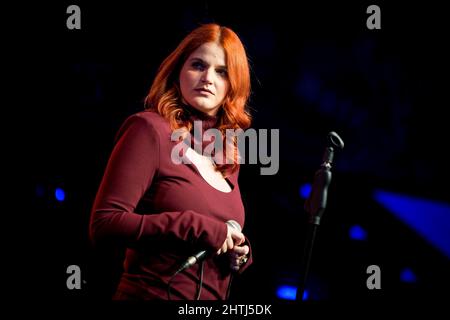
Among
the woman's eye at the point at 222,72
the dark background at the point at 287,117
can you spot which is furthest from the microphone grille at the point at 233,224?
the dark background at the point at 287,117

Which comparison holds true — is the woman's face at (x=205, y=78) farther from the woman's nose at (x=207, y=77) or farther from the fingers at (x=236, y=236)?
the fingers at (x=236, y=236)

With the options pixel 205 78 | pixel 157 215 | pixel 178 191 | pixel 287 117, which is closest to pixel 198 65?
Answer: pixel 205 78

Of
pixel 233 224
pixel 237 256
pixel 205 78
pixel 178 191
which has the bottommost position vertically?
pixel 237 256

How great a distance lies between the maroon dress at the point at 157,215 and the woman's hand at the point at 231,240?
0.11 feet

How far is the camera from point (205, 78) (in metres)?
1.64

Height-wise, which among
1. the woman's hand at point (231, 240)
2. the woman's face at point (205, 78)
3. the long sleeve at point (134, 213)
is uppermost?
the woman's face at point (205, 78)

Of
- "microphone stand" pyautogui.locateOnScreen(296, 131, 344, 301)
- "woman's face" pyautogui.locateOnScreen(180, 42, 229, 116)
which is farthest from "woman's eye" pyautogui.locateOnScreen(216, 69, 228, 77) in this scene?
"microphone stand" pyautogui.locateOnScreen(296, 131, 344, 301)

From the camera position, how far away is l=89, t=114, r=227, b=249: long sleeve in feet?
4.28

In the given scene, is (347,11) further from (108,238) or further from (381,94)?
(108,238)

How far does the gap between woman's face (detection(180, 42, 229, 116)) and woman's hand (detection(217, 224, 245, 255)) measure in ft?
1.50

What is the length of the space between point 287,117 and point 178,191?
2013mm

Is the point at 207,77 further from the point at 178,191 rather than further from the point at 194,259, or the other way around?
the point at 194,259

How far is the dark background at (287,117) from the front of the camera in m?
2.69
